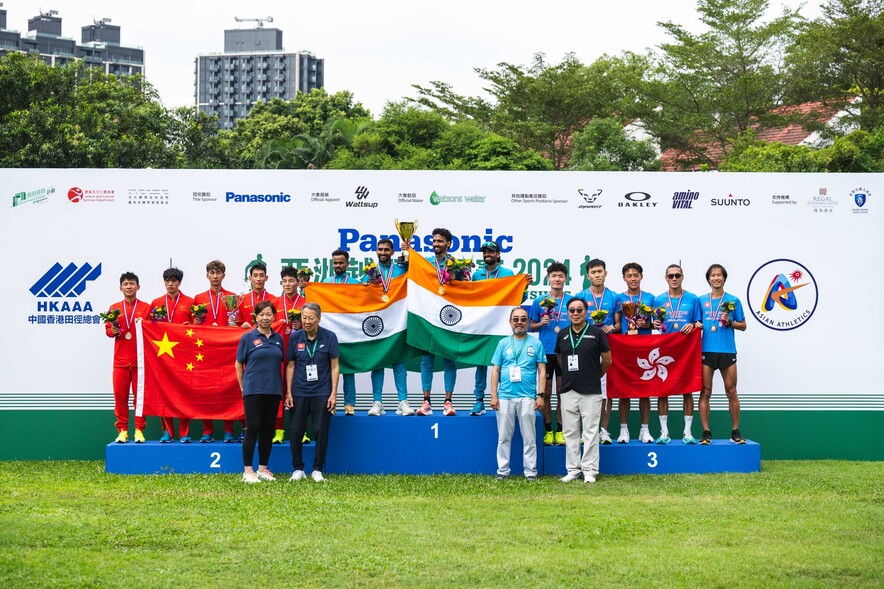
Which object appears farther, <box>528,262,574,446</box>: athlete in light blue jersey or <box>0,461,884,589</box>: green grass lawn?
<box>528,262,574,446</box>: athlete in light blue jersey

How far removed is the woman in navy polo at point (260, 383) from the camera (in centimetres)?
957

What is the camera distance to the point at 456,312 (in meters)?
10.4

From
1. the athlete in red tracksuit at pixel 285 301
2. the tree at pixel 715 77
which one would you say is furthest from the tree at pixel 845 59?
the athlete in red tracksuit at pixel 285 301

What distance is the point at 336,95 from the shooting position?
174 feet

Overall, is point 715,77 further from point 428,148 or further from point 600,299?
point 600,299

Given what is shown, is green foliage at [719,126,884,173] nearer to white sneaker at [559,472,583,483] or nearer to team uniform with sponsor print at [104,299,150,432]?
white sneaker at [559,472,583,483]

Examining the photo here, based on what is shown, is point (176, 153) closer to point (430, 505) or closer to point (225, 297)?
point (225, 297)

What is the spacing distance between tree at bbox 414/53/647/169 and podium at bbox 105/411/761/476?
29789 mm

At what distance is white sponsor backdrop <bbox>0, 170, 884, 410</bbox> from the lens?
11.4m

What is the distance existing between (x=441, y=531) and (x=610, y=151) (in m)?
26.7

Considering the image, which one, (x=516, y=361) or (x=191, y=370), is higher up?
(x=516, y=361)

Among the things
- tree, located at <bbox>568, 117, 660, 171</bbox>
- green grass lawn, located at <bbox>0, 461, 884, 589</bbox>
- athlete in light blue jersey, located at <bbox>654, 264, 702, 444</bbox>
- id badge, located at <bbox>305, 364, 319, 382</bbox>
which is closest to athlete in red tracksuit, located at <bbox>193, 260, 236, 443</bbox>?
green grass lawn, located at <bbox>0, 461, 884, 589</bbox>

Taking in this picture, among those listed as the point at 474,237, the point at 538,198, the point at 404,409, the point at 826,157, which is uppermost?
the point at 826,157

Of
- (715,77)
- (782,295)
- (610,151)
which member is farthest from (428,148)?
(782,295)
